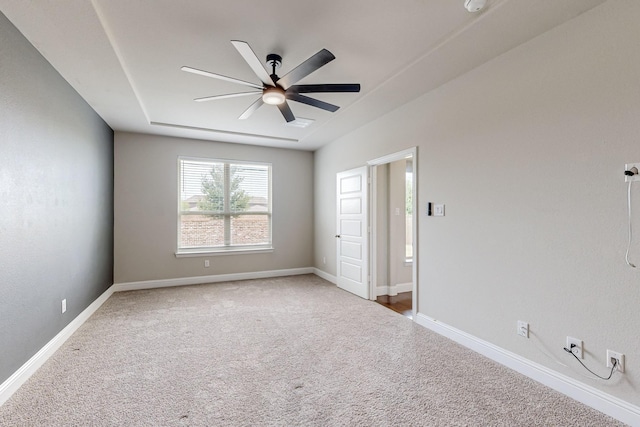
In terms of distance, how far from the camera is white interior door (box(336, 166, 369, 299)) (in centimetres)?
445

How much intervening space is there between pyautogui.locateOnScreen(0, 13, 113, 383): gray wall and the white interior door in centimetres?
359

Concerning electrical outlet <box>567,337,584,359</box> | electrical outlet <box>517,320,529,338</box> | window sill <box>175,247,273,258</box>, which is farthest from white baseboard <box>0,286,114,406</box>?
electrical outlet <box>567,337,584,359</box>

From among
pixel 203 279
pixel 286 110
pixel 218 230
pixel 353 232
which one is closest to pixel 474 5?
pixel 286 110

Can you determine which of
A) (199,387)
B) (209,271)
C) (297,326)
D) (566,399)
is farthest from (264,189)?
(566,399)

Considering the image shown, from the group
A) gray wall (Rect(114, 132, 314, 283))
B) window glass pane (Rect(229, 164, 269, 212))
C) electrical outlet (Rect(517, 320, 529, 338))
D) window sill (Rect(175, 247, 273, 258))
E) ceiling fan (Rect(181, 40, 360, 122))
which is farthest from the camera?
window glass pane (Rect(229, 164, 269, 212))

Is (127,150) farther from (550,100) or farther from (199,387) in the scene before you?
(550,100)

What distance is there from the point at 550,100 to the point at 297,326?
314 cm

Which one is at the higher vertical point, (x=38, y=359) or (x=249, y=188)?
(x=249, y=188)

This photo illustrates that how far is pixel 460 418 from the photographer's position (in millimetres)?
1805

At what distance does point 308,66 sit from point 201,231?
4173mm

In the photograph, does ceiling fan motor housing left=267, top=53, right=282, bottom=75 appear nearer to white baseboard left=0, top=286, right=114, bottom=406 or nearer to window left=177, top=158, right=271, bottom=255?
white baseboard left=0, top=286, right=114, bottom=406

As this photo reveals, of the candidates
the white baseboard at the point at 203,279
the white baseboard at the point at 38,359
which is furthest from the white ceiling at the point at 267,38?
the white baseboard at the point at 203,279

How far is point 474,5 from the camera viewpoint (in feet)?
6.26

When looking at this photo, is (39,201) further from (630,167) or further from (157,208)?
(630,167)
